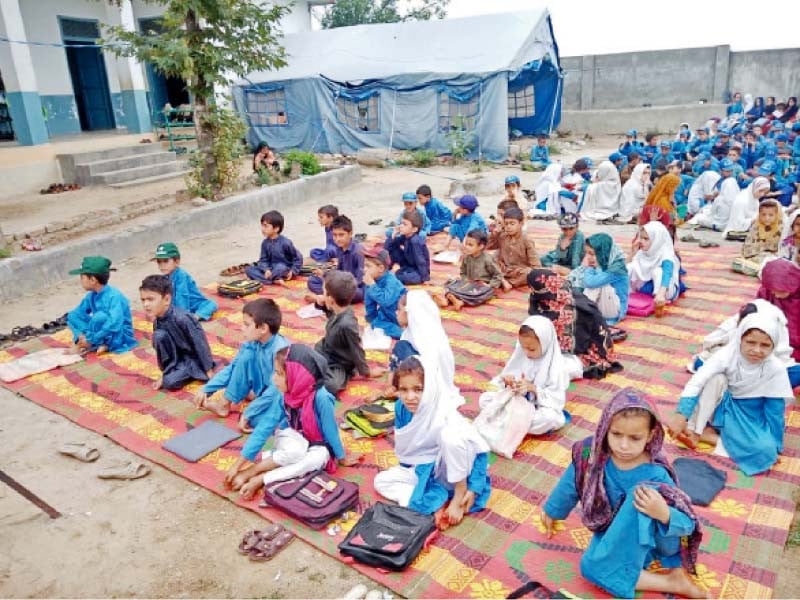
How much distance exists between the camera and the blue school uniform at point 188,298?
5.83m

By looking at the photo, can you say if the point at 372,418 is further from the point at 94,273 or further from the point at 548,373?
the point at 94,273

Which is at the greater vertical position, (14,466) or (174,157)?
(174,157)

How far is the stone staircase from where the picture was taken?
1167 cm

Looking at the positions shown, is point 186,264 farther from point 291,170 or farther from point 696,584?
point 696,584

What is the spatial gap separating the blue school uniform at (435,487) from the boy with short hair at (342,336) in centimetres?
135

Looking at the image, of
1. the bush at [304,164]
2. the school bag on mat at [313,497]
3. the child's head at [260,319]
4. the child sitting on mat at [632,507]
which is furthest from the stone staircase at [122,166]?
the child sitting on mat at [632,507]

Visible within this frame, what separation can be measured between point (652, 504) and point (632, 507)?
10 cm

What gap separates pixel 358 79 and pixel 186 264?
10.5 m

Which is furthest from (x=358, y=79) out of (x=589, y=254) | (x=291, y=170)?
(x=589, y=254)

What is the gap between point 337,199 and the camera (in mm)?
12188

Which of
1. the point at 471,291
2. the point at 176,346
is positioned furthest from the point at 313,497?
the point at 471,291

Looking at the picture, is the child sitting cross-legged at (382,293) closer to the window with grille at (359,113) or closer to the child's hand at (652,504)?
the child's hand at (652,504)

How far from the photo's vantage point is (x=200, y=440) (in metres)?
3.91

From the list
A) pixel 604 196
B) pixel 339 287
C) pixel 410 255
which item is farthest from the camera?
pixel 604 196
